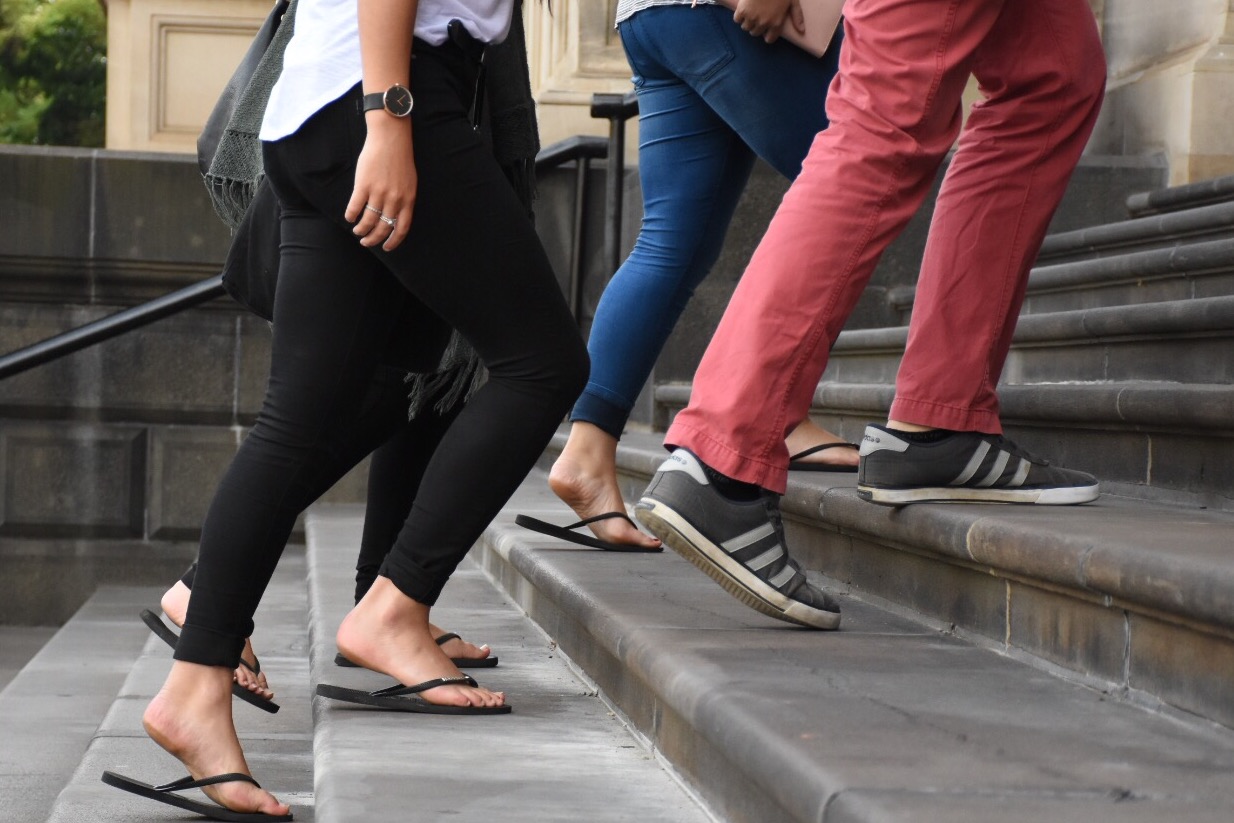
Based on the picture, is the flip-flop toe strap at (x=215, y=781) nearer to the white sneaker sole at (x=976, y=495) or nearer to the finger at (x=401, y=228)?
the finger at (x=401, y=228)

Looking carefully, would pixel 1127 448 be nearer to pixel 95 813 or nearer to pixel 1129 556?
pixel 1129 556

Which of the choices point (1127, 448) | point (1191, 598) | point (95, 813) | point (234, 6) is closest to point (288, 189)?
point (95, 813)

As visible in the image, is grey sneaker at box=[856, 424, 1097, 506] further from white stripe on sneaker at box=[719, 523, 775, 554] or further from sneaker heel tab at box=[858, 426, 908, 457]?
white stripe on sneaker at box=[719, 523, 775, 554]

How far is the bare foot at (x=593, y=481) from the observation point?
10.8 feet

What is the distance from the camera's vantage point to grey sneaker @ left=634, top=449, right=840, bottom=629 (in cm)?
208

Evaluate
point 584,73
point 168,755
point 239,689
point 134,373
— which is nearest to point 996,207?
point 239,689

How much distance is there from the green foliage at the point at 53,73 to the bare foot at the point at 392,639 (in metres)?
33.6

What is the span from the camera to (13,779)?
3.25 metres

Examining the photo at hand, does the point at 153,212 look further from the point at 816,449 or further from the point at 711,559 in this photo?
the point at 711,559

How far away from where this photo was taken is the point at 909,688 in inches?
74.4

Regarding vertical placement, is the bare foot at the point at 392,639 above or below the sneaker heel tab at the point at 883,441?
below

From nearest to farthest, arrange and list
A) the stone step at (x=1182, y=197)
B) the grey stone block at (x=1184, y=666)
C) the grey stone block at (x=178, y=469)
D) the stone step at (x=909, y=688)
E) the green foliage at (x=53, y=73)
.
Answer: the stone step at (x=909, y=688), the grey stone block at (x=1184, y=666), the stone step at (x=1182, y=197), the grey stone block at (x=178, y=469), the green foliage at (x=53, y=73)

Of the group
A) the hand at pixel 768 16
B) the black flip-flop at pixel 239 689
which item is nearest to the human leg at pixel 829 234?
the hand at pixel 768 16

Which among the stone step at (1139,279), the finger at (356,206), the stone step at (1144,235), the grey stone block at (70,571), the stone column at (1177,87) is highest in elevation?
the stone column at (1177,87)
